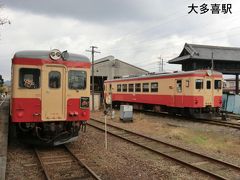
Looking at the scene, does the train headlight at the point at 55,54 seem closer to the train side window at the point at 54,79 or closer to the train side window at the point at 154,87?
the train side window at the point at 54,79

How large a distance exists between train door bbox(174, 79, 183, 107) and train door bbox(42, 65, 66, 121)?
9981mm

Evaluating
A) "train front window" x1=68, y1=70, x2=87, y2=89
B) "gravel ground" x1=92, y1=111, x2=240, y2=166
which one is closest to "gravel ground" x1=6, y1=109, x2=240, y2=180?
"gravel ground" x1=92, y1=111, x2=240, y2=166

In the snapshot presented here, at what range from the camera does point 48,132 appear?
853 cm

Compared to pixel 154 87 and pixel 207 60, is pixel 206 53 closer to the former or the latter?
pixel 207 60

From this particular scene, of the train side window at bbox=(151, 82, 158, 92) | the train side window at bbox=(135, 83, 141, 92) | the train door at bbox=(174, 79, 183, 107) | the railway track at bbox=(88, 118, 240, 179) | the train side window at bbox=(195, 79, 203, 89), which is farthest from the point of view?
the train side window at bbox=(135, 83, 141, 92)

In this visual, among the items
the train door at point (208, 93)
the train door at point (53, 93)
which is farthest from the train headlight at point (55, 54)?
the train door at point (208, 93)

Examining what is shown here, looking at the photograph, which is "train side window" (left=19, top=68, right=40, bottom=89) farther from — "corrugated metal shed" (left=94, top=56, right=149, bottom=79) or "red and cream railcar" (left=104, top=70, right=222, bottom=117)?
"corrugated metal shed" (left=94, top=56, right=149, bottom=79)

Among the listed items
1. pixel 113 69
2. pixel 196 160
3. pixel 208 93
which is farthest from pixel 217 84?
pixel 113 69

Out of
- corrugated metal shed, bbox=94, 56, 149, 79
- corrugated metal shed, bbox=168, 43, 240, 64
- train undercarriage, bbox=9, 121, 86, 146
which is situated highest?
corrugated metal shed, bbox=168, 43, 240, 64

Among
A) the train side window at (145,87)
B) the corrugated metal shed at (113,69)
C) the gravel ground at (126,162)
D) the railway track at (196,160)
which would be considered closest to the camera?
the gravel ground at (126,162)

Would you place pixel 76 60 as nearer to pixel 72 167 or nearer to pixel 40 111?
pixel 40 111

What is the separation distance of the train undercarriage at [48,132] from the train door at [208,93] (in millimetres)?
10065

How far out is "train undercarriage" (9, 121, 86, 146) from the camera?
8.47 metres

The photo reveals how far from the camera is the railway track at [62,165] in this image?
634cm
